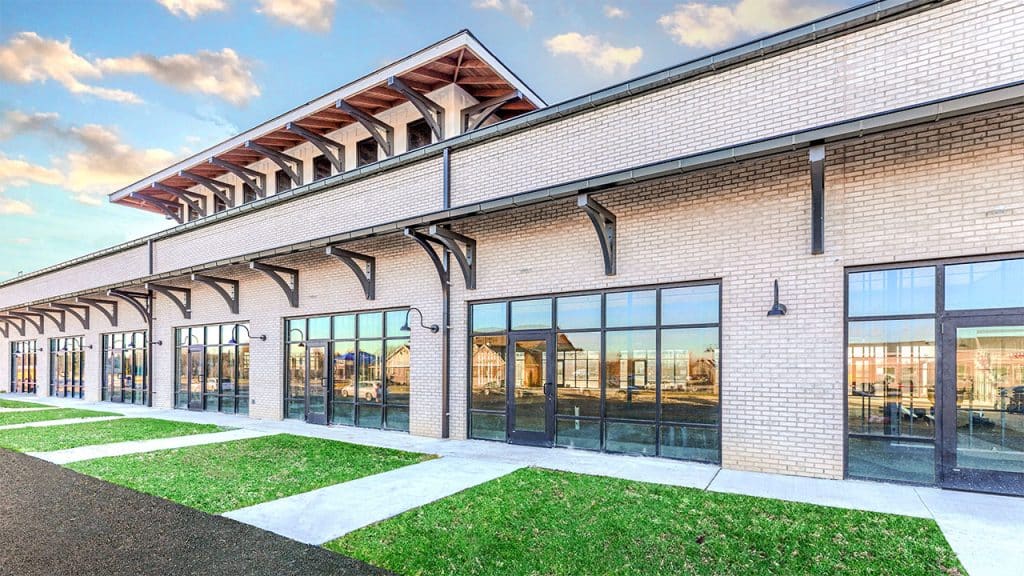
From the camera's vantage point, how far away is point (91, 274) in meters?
23.3

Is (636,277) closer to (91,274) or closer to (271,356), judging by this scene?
(271,356)

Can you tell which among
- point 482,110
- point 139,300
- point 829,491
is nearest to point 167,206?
point 139,300

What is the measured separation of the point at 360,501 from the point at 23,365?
33312mm

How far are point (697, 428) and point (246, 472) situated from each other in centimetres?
705

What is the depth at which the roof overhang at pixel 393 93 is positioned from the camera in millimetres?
14391

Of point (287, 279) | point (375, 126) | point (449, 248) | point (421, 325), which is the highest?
point (375, 126)

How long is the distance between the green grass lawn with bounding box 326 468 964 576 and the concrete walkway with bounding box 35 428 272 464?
24.0 feet

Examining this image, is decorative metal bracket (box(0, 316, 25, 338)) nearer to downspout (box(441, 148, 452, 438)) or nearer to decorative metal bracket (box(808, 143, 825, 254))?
downspout (box(441, 148, 452, 438))

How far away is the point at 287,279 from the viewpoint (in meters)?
15.5

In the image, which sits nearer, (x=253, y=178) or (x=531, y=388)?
(x=531, y=388)

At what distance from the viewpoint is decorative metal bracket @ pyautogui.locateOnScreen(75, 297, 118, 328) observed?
22.4 m

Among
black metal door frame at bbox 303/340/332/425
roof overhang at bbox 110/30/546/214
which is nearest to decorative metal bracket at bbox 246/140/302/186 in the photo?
roof overhang at bbox 110/30/546/214

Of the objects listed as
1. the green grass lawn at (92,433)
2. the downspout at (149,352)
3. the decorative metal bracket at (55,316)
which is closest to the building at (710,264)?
the green grass lawn at (92,433)

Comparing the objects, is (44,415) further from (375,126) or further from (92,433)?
(375,126)
